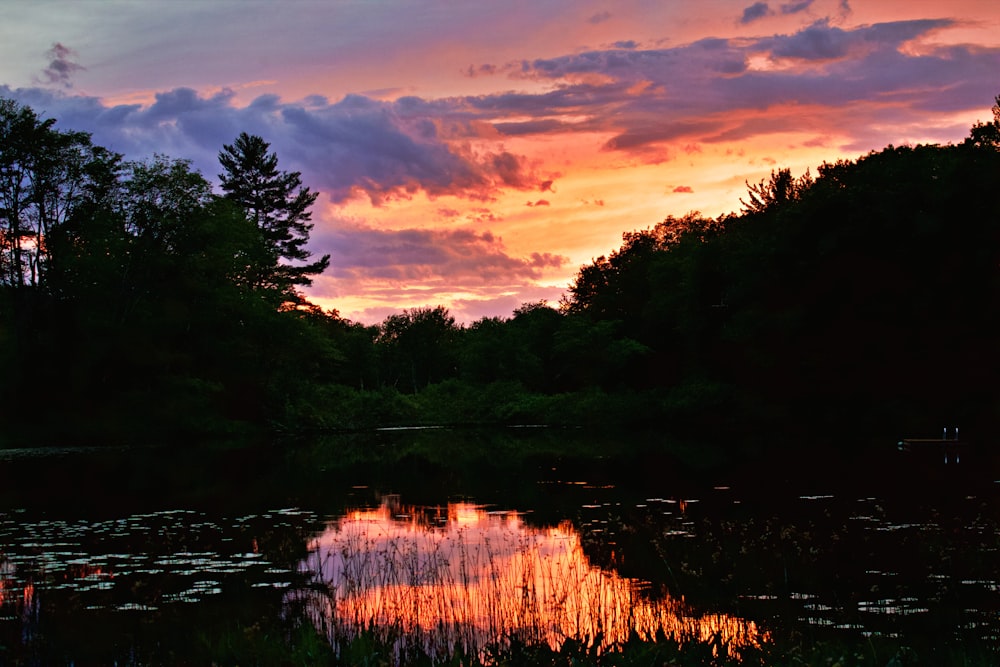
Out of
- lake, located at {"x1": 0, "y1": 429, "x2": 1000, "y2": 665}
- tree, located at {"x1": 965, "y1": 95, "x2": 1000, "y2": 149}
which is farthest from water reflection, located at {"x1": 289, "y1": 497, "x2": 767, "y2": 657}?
tree, located at {"x1": 965, "y1": 95, "x2": 1000, "y2": 149}

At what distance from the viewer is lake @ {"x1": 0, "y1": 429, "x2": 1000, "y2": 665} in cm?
1096

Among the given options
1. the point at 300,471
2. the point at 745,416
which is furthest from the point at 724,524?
the point at 745,416

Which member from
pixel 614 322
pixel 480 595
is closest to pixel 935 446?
pixel 480 595

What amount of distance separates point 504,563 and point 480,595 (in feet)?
8.91

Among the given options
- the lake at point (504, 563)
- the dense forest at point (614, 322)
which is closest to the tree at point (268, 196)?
the dense forest at point (614, 322)

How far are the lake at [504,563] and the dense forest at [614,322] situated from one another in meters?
21.6

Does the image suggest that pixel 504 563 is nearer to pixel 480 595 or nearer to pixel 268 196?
pixel 480 595

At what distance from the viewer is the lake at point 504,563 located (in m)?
11.0

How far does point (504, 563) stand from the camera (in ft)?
53.6

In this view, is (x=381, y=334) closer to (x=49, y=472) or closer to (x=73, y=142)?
(x=73, y=142)

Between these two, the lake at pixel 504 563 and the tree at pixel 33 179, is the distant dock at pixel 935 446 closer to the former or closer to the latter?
the lake at pixel 504 563

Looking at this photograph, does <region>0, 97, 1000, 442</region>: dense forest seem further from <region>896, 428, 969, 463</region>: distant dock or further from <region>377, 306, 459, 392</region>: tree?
<region>377, 306, 459, 392</region>: tree

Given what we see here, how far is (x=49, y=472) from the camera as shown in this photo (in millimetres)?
37531

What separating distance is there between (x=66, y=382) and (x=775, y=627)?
57.2m
